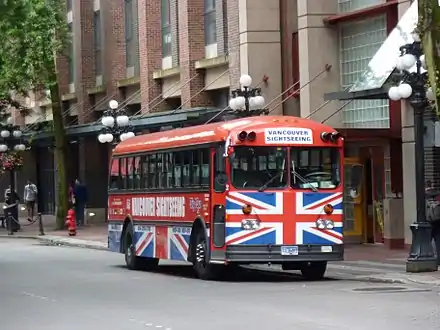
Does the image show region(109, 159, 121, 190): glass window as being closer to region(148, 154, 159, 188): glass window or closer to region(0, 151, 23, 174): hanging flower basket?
region(148, 154, 159, 188): glass window

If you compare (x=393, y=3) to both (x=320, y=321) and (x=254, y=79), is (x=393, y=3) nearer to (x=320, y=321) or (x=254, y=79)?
(x=254, y=79)

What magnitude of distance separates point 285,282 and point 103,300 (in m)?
4.55

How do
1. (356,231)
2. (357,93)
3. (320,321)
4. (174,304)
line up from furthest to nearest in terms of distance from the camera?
(356,231), (357,93), (174,304), (320,321)

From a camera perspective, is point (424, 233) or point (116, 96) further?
point (116, 96)

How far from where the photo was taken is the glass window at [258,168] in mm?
21203

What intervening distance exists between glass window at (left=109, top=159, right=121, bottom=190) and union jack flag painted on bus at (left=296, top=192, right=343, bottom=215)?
726 cm

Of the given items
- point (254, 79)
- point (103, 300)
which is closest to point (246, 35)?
point (254, 79)

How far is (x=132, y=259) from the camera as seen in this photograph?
26.0 metres

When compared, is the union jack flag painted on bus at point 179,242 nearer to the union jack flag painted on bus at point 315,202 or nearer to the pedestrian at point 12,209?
the union jack flag painted on bus at point 315,202

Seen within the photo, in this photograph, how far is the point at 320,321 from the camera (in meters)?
15.0

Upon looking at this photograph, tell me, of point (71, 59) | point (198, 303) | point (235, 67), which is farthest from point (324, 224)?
point (71, 59)

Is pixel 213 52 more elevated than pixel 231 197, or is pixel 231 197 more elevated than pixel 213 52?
pixel 213 52

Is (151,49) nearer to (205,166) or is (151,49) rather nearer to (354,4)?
(354,4)

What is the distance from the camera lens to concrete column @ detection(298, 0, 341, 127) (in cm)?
3216
